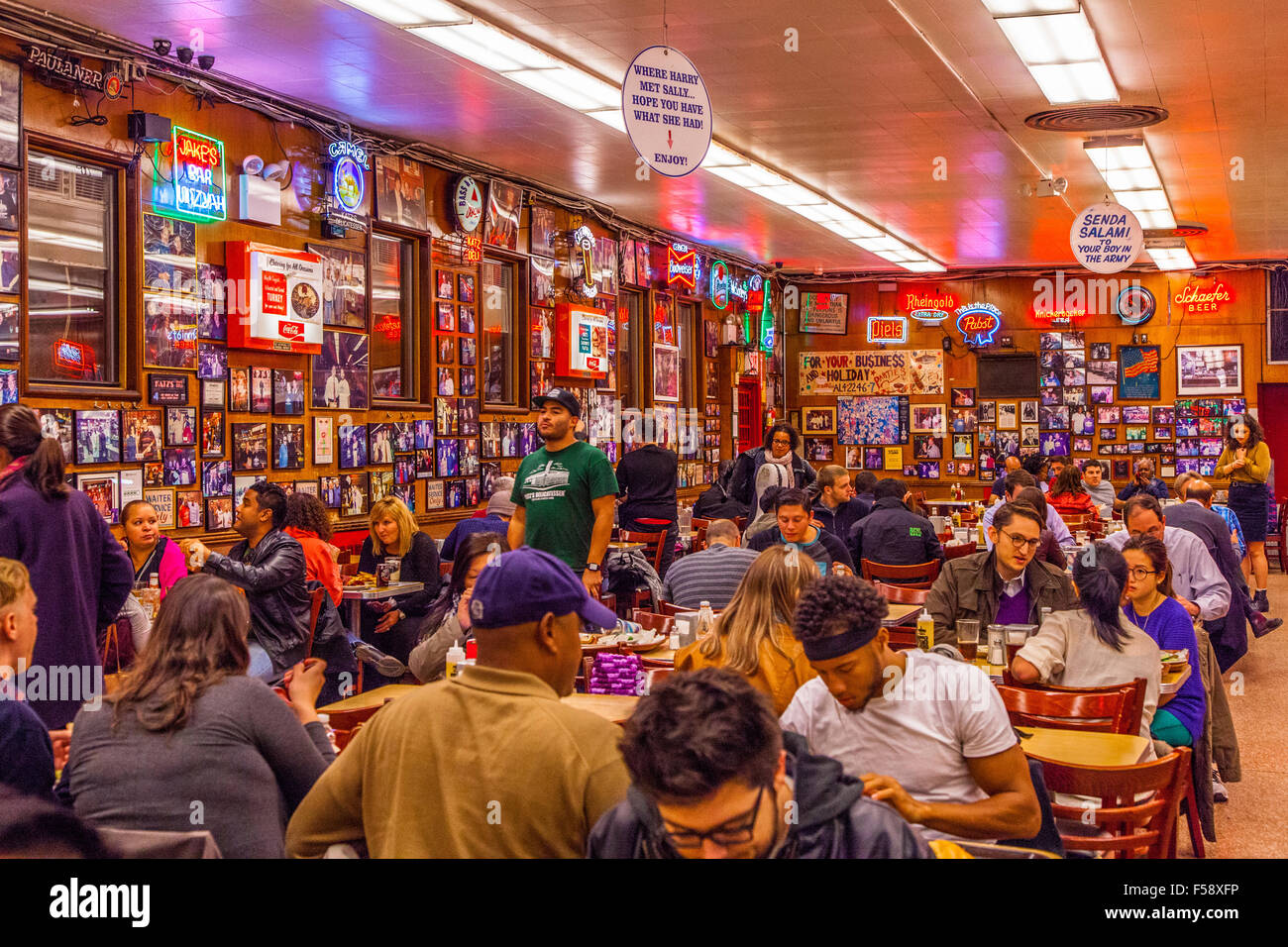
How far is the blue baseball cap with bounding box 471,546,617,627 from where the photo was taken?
7.83 feet

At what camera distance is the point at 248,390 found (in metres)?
8.43

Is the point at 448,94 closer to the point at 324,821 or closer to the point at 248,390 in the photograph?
the point at 248,390

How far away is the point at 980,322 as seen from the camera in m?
18.4

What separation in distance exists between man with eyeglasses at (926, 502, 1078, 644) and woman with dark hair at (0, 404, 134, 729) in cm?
346

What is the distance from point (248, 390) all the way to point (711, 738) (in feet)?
23.8

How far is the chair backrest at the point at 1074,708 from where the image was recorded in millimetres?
4160

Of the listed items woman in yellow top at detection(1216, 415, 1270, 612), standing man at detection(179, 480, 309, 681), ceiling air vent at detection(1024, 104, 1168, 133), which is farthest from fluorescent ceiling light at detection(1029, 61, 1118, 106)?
standing man at detection(179, 480, 309, 681)

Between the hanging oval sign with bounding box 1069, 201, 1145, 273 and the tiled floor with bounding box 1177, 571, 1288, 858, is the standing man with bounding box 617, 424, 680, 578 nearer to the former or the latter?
the hanging oval sign with bounding box 1069, 201, 1145, 273

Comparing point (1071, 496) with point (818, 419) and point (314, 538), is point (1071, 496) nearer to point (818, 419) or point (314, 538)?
point (818, 419)

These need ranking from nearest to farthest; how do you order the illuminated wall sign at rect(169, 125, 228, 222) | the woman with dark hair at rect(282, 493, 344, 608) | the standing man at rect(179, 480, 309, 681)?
the standing man at rect(179, 480, 309, 681) → the woman with dark hair at rect(282, 493, 344, 608) → the illuminated wall sign at rect(169, 125, 228, 222)

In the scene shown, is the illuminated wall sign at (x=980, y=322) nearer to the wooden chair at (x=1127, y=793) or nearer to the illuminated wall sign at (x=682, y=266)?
the illuminated wall sign at (x=682, y=266)

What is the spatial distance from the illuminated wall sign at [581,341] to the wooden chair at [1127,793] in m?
9.23

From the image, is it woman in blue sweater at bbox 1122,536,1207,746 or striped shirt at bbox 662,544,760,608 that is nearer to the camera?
woman in blue sweater at bbox 1122,536,1207,746

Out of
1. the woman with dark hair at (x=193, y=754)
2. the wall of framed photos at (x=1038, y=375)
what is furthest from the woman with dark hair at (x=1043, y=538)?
the wall of framed photos at (x=1038, y=375)
